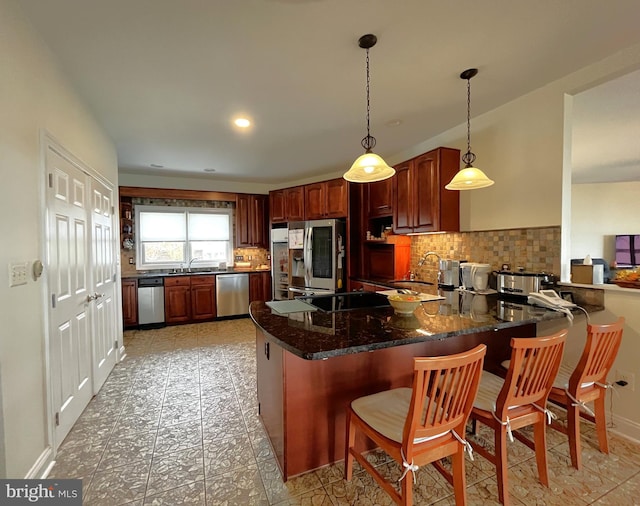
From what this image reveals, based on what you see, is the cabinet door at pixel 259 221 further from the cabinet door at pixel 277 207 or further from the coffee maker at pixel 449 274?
the coffee maker at pixel 449 274

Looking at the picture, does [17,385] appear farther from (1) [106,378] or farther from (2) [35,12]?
(2) [35,12]

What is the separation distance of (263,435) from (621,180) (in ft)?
24.1

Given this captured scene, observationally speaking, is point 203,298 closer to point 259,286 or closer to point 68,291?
point 259,286

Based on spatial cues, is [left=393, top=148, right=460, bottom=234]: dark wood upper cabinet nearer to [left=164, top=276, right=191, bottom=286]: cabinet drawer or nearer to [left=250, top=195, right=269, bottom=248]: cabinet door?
[left=250, top=195, right=269, bottom=248]: cabinet door

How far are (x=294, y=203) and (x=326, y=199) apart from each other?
0.65 m

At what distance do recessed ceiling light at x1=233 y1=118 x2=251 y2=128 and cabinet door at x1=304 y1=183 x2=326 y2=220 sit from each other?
64.1 inches

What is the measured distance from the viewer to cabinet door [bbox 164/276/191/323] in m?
4.81

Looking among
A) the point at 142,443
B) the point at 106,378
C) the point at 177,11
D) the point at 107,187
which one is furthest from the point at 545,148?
the point at 106,378

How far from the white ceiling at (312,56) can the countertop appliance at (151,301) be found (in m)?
2.38

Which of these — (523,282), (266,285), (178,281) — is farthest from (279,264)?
(523,282)

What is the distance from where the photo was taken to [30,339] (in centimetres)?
162

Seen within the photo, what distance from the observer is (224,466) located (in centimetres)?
175

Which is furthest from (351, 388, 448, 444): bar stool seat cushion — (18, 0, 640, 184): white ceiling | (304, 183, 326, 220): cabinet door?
(304, 183, 326, 220): cabinet door

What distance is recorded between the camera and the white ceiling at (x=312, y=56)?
5.16 ft
